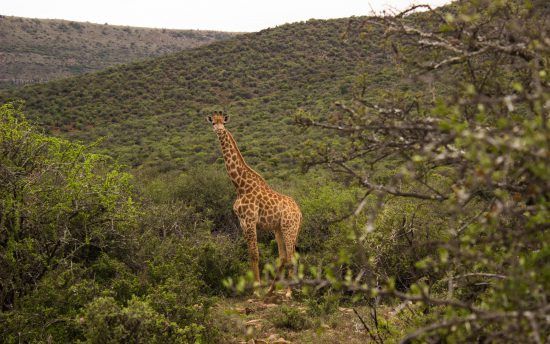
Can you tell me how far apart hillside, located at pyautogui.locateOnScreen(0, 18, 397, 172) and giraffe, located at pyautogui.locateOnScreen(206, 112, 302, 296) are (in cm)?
→ 1209

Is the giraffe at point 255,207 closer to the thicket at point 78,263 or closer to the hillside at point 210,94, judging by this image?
the thicket at point 78,263

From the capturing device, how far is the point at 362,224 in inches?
370

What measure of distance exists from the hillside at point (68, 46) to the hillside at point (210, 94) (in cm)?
1837

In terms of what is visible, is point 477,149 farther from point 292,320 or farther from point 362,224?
point 362,224

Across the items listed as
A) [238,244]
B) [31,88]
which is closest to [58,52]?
[31,88]

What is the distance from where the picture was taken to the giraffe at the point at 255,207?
9.32 metres

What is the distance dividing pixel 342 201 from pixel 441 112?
32.5 ft

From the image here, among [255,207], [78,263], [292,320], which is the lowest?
[292,320]

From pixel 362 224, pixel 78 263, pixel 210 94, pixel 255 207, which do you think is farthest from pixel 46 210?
Answer: pixel 210 94

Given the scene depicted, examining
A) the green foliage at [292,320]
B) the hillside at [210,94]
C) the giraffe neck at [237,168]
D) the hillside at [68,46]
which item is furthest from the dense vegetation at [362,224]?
the hillside at [68,46]

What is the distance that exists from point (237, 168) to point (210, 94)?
1044 inches

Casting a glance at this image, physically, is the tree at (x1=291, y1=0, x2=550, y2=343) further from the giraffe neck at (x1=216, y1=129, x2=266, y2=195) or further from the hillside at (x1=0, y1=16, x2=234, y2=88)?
the hillside at (x1=0, y1=16, x2=234, y2=88)

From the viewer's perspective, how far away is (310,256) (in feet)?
33.1

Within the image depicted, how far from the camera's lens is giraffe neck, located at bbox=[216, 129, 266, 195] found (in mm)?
9586
